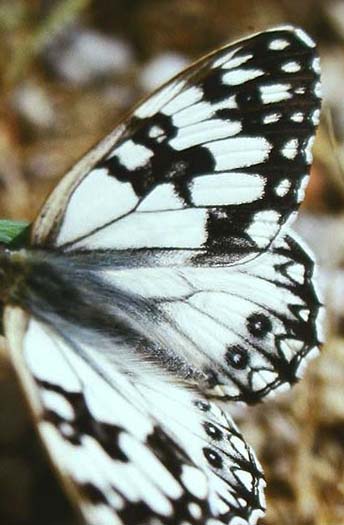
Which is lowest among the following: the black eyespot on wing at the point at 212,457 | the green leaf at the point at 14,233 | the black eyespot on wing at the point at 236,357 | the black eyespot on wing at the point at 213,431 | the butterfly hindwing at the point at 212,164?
the black eyespot on wing at the point at 212,457

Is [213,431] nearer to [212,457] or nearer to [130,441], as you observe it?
[212,457]

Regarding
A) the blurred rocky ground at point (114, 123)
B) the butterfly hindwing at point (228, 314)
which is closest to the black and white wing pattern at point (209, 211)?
the butterfly hindwing at point (228, 314)

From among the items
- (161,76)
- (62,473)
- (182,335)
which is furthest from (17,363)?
(161,76)

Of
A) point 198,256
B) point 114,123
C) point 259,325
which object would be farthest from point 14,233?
point 114,123

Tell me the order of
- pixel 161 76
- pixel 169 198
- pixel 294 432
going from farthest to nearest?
pixel 161 76 → pixel 294 432 → pixel 169 198

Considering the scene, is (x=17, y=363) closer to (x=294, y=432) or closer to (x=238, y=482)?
(x=238, y=482)

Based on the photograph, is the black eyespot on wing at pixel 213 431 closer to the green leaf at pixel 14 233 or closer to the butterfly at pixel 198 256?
the butterfly at pixel 198 256
